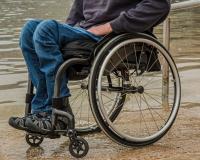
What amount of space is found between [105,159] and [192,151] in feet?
1.95

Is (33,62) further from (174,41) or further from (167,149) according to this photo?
(174,41)

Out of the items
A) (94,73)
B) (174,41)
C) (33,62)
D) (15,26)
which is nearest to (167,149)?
(94,73)

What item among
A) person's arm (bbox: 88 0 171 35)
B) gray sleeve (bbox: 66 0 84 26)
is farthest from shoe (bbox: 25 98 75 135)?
gray sleeve (bbox: 66 0 84 26)

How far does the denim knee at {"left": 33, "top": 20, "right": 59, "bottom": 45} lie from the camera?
390 cm

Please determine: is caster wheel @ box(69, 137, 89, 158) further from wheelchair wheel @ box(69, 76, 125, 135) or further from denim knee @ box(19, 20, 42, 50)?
denim knee @ box(19, 20, 42, 50)

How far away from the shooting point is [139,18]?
3992mm

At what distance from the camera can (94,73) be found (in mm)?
3852

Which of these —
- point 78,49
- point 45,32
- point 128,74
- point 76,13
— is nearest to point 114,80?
point 128,74

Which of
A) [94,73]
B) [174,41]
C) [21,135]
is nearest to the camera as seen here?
[94,73]

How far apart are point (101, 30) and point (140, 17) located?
0.90ft

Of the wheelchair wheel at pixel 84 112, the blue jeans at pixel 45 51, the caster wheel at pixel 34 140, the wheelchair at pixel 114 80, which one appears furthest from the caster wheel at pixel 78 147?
the wheelchair wheel at pixel 84 112

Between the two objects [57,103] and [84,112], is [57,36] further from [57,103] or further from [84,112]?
[84,112]

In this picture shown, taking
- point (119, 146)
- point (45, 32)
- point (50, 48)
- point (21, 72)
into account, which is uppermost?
point (45, 32)

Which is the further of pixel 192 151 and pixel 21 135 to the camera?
pixel 21 135
